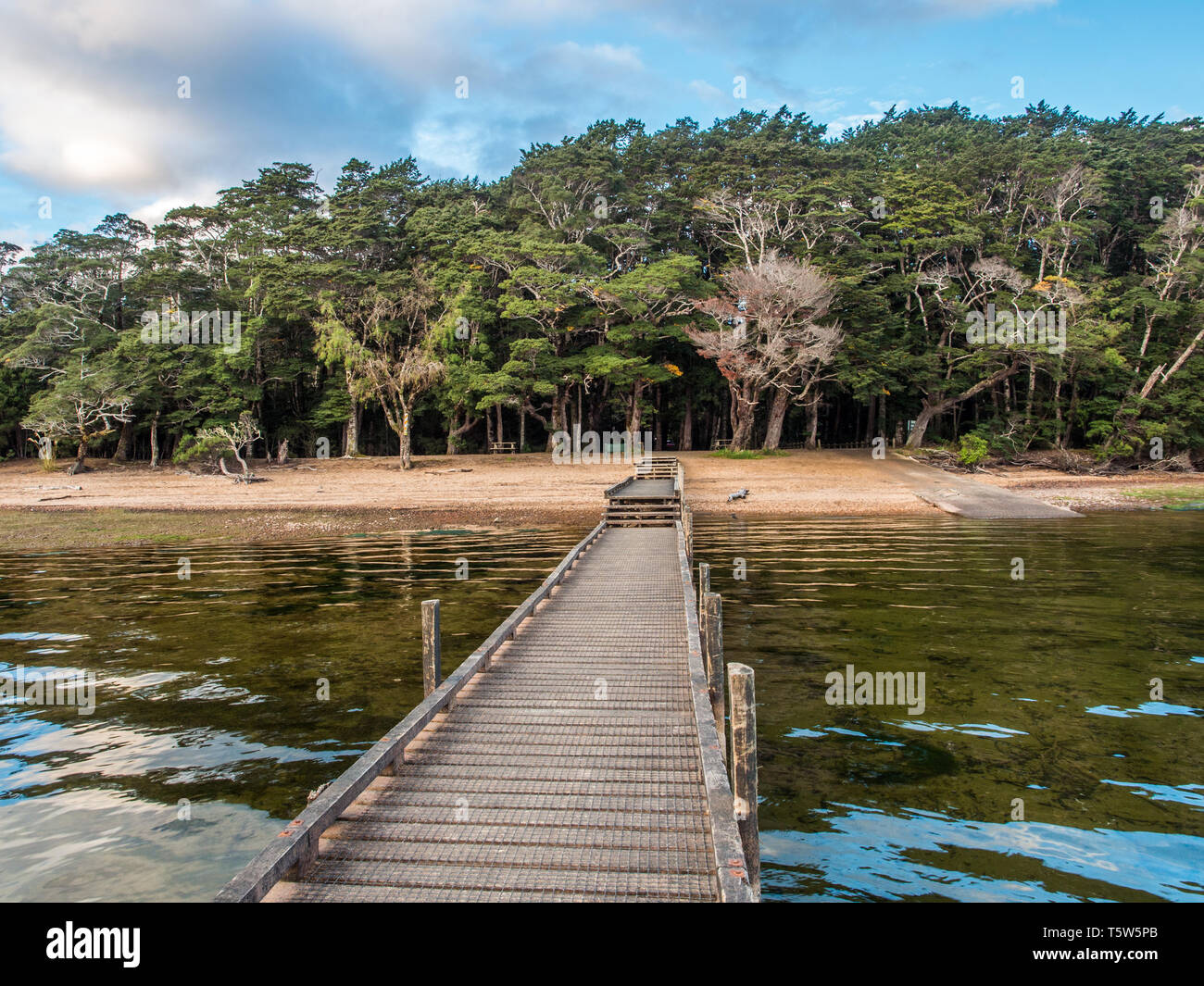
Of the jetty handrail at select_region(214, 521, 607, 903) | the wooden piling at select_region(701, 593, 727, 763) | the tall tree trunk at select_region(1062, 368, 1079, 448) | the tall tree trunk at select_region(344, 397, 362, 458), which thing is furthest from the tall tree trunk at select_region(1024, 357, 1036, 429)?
the jetty handrail at select_region(214, 521, 607, 903)

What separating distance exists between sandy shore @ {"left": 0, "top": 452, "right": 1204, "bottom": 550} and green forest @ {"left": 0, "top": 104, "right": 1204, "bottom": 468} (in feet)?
10.2

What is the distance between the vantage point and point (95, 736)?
7.72 metres

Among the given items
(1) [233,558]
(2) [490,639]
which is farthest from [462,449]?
(2) [490,639]

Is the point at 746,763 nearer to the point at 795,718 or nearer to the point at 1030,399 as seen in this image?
the point at 795,718

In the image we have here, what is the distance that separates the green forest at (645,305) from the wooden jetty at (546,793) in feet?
90.1

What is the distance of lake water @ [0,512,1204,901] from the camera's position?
532 centimetres

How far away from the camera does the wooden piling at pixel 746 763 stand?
4652mm

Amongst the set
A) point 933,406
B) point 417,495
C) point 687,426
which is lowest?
point 417,495

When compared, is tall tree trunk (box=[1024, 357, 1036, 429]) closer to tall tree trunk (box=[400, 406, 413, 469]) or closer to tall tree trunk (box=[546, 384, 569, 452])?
tall tree trunk (box=[546, 384, 569, 452])

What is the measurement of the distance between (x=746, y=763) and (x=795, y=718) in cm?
323

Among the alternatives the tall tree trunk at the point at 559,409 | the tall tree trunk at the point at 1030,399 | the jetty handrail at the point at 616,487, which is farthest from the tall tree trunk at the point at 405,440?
the tall tree trunk at the point at 1030,399

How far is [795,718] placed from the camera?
307 inches

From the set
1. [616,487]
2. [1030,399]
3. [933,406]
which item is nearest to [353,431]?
[616,487]
